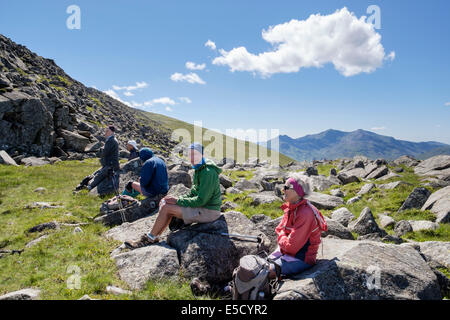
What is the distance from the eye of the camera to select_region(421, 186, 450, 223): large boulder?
1408 centimetres

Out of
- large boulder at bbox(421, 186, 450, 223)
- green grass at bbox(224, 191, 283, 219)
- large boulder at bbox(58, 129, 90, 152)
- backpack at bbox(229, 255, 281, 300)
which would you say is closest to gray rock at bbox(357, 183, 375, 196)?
large boulder at bbox(421, 186, 450, 223)

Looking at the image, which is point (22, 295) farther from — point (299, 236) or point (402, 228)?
point (402, 228)

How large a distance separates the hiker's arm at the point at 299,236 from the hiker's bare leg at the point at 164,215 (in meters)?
4.08

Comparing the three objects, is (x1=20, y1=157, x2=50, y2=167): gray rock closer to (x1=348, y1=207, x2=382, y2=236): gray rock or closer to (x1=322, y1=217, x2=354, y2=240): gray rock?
(x1=322, y1=217, x2=354, y2=240): gray rock

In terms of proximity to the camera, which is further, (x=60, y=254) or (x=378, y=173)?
(x=378, y=173)

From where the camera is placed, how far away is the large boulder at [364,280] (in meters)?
6.46

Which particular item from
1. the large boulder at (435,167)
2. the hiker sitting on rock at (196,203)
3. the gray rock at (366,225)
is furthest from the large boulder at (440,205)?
the large boulder at (435,167)

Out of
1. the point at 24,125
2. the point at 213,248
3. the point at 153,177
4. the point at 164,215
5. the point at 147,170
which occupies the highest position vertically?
the point at 24,125

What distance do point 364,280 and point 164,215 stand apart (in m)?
6.62

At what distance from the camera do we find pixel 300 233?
23.5 ft

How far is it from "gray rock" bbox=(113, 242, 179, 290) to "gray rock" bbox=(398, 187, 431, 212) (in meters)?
16.3

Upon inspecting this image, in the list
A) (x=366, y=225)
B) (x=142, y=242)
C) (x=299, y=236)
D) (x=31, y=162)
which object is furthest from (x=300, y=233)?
(x=31, y=162)
